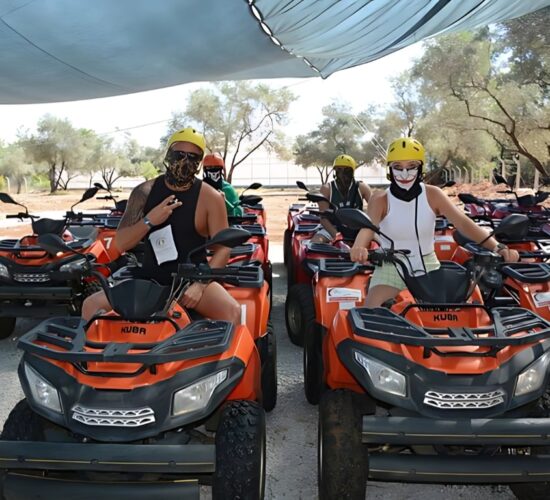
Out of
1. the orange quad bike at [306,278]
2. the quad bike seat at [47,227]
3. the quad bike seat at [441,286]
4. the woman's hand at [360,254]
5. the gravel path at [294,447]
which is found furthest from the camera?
the quad bike seat at [47,227]

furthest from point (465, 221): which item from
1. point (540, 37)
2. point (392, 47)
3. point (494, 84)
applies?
point (494, 84)

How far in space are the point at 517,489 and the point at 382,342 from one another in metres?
1.02

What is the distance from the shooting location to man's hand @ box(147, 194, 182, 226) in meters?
3.49

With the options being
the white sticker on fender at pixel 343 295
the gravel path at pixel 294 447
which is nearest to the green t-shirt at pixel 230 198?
the gravel path at pixel 294 447

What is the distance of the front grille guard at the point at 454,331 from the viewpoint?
2742 millimetres

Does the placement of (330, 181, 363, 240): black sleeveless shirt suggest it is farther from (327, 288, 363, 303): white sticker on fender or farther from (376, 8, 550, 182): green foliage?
(376, 8, 550, 182): green foliage

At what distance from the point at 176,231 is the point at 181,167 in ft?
1.15

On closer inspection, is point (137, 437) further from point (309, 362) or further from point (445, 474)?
point (309, 362)

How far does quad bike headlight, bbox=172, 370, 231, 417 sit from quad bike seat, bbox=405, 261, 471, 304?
117cm

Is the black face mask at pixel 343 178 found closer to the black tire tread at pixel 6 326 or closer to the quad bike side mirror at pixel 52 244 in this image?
the black tire tread at pixel 6 326

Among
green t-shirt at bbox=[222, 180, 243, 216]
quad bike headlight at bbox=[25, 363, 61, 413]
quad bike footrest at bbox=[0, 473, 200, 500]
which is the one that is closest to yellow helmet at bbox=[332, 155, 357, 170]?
green t-shirt at bbox=[222, 180, 243, 216]

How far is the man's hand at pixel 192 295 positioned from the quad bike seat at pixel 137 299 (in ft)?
0.78

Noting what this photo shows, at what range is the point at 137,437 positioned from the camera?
2.50m

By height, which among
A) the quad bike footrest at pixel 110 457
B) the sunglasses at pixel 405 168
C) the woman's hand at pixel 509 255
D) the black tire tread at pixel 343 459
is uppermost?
the sunglasses at pixel 405 168
